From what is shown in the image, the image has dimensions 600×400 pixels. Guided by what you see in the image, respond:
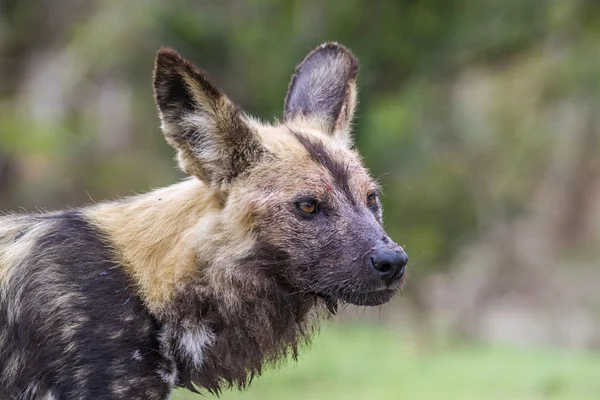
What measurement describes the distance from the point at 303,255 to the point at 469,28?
315 inches

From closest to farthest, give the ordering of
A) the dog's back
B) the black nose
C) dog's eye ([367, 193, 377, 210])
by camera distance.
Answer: the dog's back
the black nose
dog's eye ([367, 193, 377, 210])

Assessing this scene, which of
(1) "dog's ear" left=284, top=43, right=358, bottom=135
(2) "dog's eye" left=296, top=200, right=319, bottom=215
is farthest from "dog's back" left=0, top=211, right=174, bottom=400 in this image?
(1) "dog's ear" left=284, top=43, right=358, bottom=135

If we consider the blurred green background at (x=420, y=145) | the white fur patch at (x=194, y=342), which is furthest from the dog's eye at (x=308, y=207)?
the blurred green background at (x=420, y=145)

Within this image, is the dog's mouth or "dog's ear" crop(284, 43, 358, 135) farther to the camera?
"dog's ear" crop(284, 43, 358, 135)

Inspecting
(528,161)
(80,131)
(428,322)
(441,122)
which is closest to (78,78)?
(80,131)

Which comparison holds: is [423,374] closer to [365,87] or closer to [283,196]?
[365,87]

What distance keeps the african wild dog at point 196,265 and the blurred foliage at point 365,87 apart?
4847mm

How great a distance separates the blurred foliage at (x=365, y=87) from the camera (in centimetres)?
1148

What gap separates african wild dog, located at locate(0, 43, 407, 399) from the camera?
4.13 metres

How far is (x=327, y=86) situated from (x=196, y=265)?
1.46 meters

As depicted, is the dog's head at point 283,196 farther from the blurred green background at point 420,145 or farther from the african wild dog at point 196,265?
the blurred green background at point 420,145

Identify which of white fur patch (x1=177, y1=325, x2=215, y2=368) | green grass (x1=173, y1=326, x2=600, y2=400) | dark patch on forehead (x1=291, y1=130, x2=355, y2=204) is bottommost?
green grass (x1=173, y1=326, x2=600, y2=400)

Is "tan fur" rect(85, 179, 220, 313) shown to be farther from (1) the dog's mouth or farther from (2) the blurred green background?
(2) the blurred green background

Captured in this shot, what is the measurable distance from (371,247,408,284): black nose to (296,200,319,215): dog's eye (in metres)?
0.37
